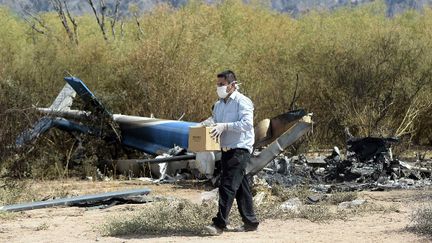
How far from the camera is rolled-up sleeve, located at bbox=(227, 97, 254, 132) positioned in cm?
867

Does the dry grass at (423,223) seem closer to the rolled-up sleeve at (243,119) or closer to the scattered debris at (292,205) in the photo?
the scattered debris at (292,205)

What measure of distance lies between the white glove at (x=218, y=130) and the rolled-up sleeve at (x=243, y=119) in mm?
53

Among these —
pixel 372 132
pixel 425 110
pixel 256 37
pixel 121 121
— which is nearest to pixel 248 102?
pixel 121 121

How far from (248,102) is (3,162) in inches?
271

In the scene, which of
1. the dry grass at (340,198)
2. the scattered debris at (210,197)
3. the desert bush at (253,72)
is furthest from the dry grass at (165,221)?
the desert bush at (253,72)

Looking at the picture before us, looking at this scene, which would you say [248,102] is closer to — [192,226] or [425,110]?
[192,226]

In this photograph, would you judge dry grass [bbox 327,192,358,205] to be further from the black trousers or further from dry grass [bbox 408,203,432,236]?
the black trousers

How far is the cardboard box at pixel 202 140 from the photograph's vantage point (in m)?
8.67

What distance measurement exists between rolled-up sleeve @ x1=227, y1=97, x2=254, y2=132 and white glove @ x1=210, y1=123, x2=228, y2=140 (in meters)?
0.05

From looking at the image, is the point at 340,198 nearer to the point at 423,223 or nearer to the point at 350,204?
the point at 350,204

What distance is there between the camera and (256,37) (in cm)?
3070

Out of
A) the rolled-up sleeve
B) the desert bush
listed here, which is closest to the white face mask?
the rolled-up sleeve

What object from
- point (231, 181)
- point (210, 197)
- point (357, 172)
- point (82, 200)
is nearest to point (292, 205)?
Answer: point (210, 197)

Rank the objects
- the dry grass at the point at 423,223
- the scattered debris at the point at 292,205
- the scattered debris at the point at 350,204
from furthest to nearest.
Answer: the scattered debris at the point at 350,204, the scattered debris at the point at 292,205, the dry grass at the point at 423,223
